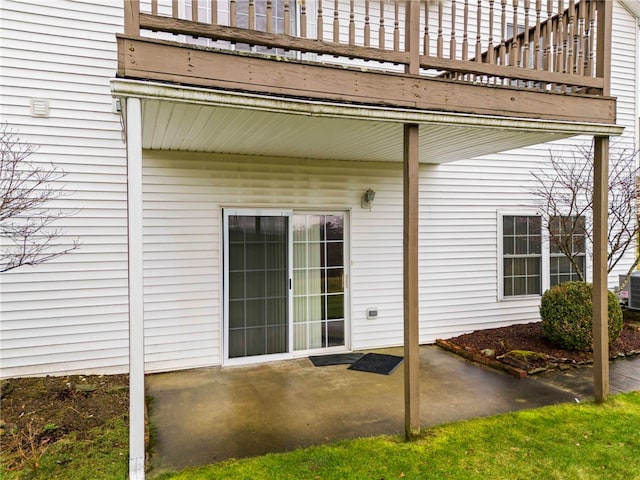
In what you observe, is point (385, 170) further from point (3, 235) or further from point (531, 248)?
point (3, 235)

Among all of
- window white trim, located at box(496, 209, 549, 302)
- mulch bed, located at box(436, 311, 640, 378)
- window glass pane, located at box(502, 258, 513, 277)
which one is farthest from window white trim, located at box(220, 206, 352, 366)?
window glass pane, located at box(502, 258, 513, 277)

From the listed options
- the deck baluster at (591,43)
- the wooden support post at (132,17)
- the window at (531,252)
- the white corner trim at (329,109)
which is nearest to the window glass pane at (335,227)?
the white corner trim at (329,109)

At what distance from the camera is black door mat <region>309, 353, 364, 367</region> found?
5.59 meters

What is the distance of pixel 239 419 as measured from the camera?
397cm

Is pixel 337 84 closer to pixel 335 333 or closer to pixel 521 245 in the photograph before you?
pixel 335 333

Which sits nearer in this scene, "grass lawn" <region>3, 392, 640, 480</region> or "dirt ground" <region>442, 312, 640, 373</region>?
"grass lawn" <region>3, 392, 640, 480</region>

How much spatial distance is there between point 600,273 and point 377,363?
2805 mm

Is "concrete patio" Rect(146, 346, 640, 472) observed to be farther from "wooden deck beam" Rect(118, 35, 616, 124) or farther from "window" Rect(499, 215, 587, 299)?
"wooden deck beam" Rect(118, 35, 616, 124)

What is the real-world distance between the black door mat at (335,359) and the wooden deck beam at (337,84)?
3480mm

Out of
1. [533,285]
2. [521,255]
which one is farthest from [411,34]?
[533,285]

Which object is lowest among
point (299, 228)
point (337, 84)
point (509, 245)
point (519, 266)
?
point (519, 266)

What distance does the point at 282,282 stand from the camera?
5.75m

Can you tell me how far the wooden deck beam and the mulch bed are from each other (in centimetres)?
303

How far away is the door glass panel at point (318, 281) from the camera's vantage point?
5.88 meters
